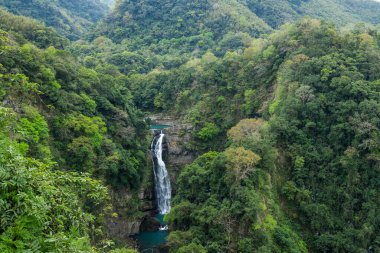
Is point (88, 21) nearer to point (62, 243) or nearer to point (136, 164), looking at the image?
point (136, 164)

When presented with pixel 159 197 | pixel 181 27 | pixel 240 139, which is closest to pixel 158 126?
pixel 159 197

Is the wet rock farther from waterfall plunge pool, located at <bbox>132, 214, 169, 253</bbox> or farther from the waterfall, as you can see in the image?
the waterfall

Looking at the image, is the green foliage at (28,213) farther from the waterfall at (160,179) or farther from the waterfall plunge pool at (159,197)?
the waterfall at (160,179)

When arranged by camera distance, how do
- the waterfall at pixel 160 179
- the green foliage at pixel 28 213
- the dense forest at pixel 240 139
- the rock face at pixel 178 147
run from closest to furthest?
the green foliage at pixel 28 213, the dense forest at pixel 240 139, the waterfall at pixel 160 179, the rock face at pixel 178 147

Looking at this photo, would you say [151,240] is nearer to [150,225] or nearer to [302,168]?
[150,225]

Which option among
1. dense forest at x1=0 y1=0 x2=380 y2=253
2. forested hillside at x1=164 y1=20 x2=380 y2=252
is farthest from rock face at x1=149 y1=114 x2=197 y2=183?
forested hillside at x1=164 y1=20 x2=380 y2=252

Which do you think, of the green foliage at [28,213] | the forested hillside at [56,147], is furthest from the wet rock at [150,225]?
the green foliage at [28,213]
